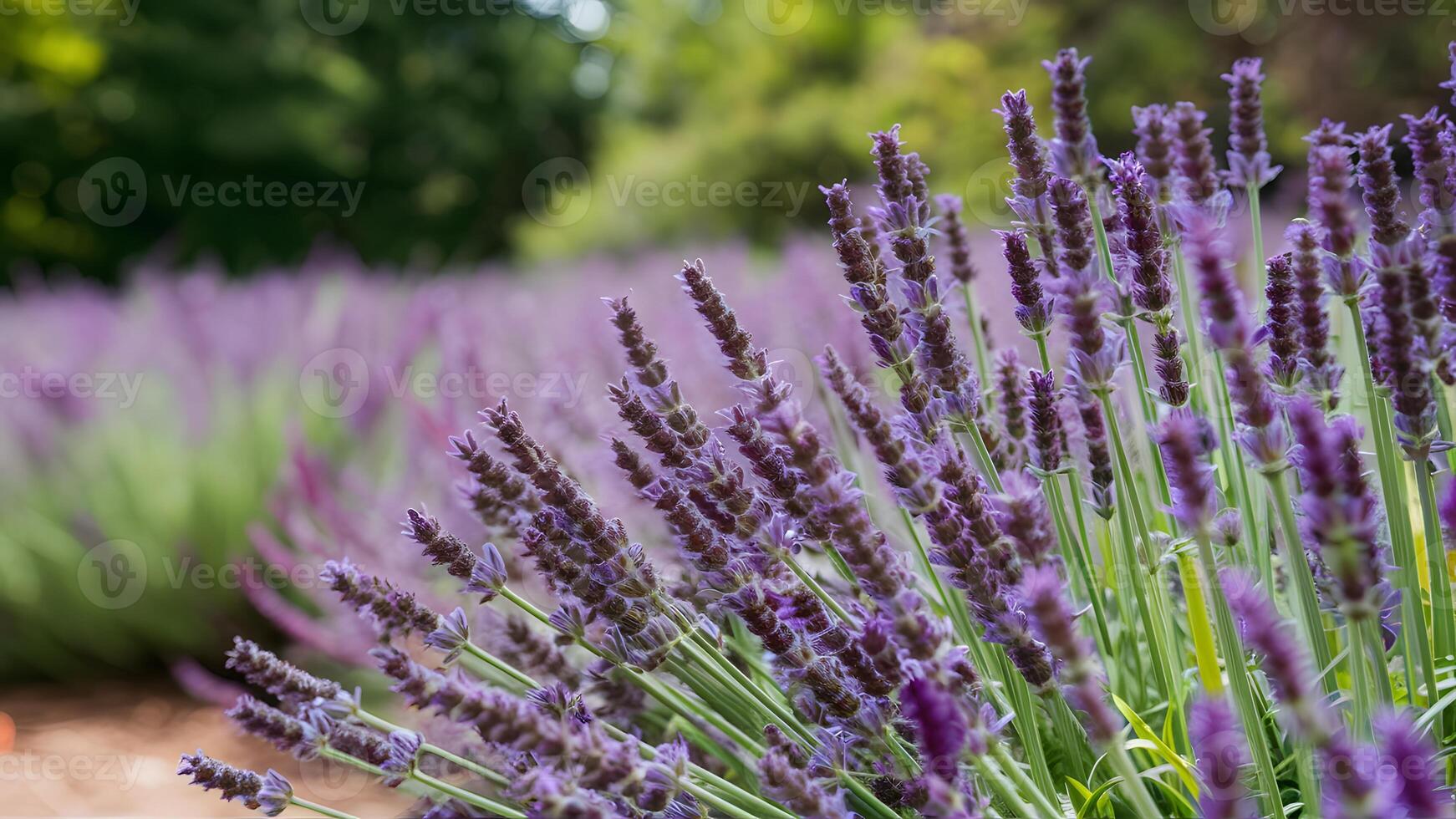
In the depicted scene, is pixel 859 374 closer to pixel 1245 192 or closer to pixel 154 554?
pixel 1245 192

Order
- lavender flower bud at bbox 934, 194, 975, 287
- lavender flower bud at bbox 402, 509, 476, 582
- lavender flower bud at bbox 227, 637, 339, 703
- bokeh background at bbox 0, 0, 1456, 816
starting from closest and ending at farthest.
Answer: lavender flower bud at bbox 402, 509, 476, 582 → lavender flower bud at bbox 227, 637, 339, 703 → lavender flower bud at bbox 934, 194, 975, 287 → bokeh background at bbox 0, 0, 1456, 816

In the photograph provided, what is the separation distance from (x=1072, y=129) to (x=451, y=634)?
0.78 meters

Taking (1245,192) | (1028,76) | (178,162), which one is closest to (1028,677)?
(1245,192)

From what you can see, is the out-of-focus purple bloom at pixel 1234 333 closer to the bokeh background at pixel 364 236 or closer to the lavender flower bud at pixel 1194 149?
the lavender flower bud at pixel 1194 149

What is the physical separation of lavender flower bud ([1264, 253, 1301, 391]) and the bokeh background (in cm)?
28

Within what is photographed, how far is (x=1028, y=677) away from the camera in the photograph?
0.87 meters

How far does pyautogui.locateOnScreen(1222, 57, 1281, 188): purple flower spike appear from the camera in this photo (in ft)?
3.85

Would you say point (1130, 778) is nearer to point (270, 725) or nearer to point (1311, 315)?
point (1311, 315)

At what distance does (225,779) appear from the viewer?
985mm

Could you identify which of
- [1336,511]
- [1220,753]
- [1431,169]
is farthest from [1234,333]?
[1431,169]

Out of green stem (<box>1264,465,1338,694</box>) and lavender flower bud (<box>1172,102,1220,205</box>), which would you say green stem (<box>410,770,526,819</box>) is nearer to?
green stem (<box>1264,465,1338,694</box>)

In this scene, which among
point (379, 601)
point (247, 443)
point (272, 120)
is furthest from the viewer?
point (272, 120)

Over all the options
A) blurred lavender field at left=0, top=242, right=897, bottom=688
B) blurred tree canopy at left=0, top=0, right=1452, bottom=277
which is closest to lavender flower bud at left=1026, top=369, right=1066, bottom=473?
blurred lavender field at left=0, top=242, right=897, bottom=688

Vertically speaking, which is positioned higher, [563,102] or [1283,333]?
[563,102]
